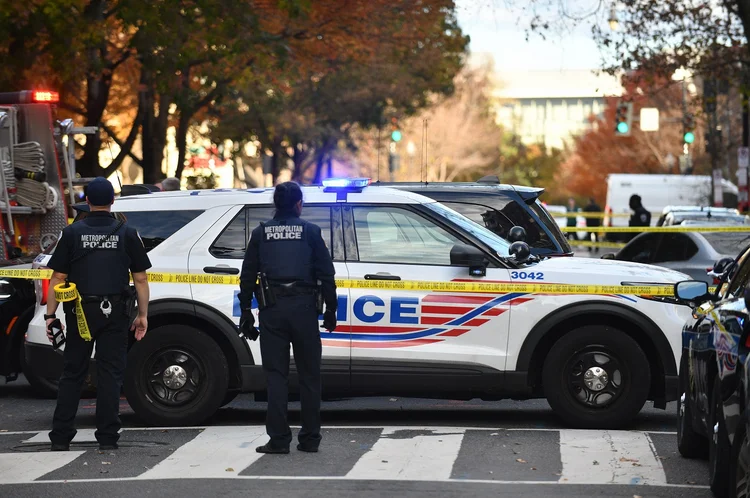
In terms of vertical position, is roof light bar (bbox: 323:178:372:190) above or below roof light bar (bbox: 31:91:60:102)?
below

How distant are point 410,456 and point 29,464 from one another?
2.26m

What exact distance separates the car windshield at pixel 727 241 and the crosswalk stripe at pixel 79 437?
916 centimetres

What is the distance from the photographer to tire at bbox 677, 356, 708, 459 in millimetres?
8070

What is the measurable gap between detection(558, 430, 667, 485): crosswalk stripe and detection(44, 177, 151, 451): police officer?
2775 millimetres

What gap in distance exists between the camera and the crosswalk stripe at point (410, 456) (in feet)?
25.6

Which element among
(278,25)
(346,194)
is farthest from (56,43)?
(346,194)

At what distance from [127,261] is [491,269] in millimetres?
2462

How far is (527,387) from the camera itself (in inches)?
377

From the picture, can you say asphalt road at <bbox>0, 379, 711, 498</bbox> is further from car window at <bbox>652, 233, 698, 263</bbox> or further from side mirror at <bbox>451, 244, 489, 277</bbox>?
car window at <bbox>652, 233, 698, 263</bbox>

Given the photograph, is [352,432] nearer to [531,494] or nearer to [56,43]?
[531,494]

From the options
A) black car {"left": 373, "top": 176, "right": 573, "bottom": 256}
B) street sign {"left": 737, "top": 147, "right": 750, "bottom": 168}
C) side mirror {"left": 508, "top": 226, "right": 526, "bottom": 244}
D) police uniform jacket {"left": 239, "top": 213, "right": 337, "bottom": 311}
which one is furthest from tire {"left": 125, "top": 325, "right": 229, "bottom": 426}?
street sign {"left": 737, "top": 147, "right": 750, "bottom": 168}

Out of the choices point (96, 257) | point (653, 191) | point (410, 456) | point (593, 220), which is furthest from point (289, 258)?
point (593, 220)

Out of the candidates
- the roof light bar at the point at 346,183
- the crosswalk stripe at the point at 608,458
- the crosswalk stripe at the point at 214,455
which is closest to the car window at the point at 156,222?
the roof light bar at the point at 346,183

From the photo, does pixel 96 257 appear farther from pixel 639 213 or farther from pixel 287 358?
pixel 639 213
